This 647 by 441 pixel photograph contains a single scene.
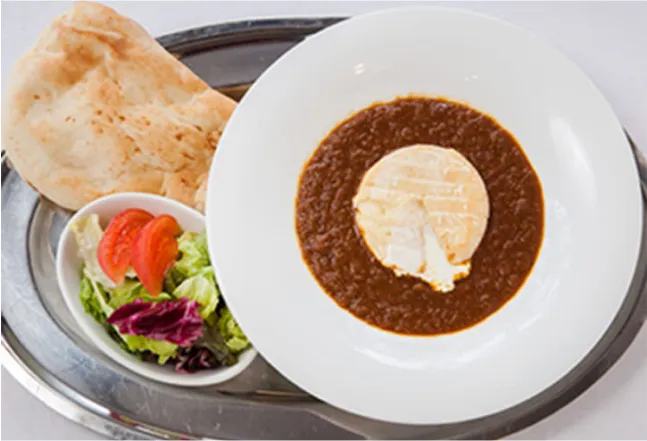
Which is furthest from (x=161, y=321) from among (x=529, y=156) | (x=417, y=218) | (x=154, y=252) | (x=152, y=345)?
(x=529, y=156)

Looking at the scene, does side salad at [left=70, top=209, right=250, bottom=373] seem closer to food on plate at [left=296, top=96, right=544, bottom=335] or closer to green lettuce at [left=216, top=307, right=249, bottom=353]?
green lettuce at [left=216, top=307, right=249, bottom=353]

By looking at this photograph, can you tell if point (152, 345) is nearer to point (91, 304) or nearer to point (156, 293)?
point (156, 293)

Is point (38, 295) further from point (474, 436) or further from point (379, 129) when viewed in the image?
point (474, 436)

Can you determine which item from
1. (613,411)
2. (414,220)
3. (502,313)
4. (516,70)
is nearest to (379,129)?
(414,220)

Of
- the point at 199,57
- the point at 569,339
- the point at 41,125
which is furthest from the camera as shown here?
the point at 199,57

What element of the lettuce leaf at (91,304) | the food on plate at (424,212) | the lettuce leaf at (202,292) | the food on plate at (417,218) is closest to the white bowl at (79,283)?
the lettuce leaf at (91,304)
